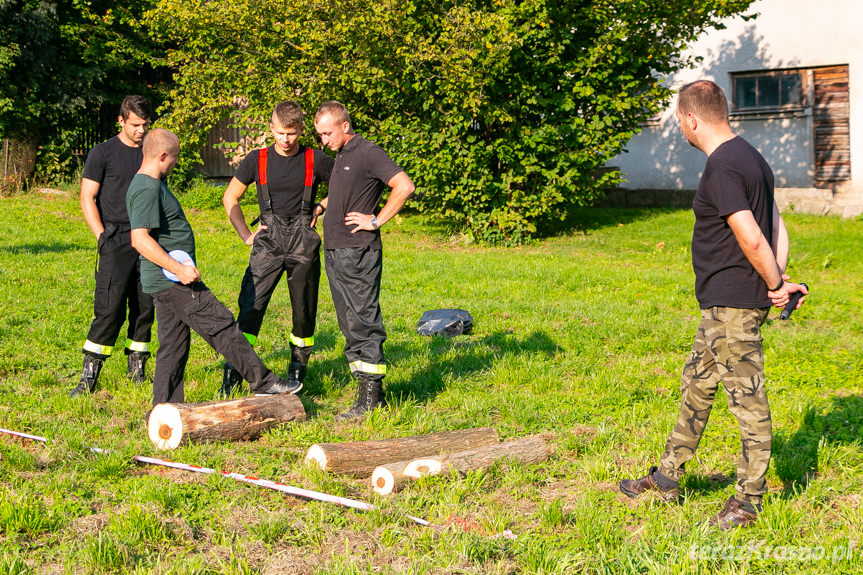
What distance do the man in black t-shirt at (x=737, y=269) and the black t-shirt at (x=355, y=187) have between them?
7.18 feet

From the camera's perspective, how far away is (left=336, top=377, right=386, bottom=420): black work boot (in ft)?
18.2

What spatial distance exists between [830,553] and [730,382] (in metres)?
0.84

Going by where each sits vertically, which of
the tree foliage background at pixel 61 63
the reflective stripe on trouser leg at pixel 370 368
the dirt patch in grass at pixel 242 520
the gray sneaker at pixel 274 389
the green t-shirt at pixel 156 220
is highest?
the tree foliage background at pixel 61 63

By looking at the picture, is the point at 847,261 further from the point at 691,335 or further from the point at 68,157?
the point at 68,157

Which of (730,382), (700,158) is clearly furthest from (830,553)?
(700,158)

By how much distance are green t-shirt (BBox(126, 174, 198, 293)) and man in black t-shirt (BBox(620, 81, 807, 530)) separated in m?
3.11

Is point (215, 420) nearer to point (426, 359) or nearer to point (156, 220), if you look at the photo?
point (156, 220)

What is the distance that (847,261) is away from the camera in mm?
12547

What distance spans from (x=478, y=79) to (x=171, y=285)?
30.6ft

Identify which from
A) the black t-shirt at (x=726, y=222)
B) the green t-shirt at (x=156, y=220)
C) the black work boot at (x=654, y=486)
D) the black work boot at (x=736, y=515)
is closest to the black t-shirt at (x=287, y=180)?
the green t-shirt at (x=156, y=220)

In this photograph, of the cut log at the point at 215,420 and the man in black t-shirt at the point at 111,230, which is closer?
the cut log at the point at 215,420

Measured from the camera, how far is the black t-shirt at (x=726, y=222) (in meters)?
3.67

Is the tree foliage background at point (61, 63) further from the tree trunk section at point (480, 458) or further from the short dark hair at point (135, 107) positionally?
the tree trunk section at point (480, 458)

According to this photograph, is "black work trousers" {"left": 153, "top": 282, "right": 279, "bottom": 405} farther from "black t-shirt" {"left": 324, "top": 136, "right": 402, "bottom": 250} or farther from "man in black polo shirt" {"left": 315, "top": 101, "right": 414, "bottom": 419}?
"black t-shirt" {"left": 324, "top": 136, "right": 402, "bottom": 250}
